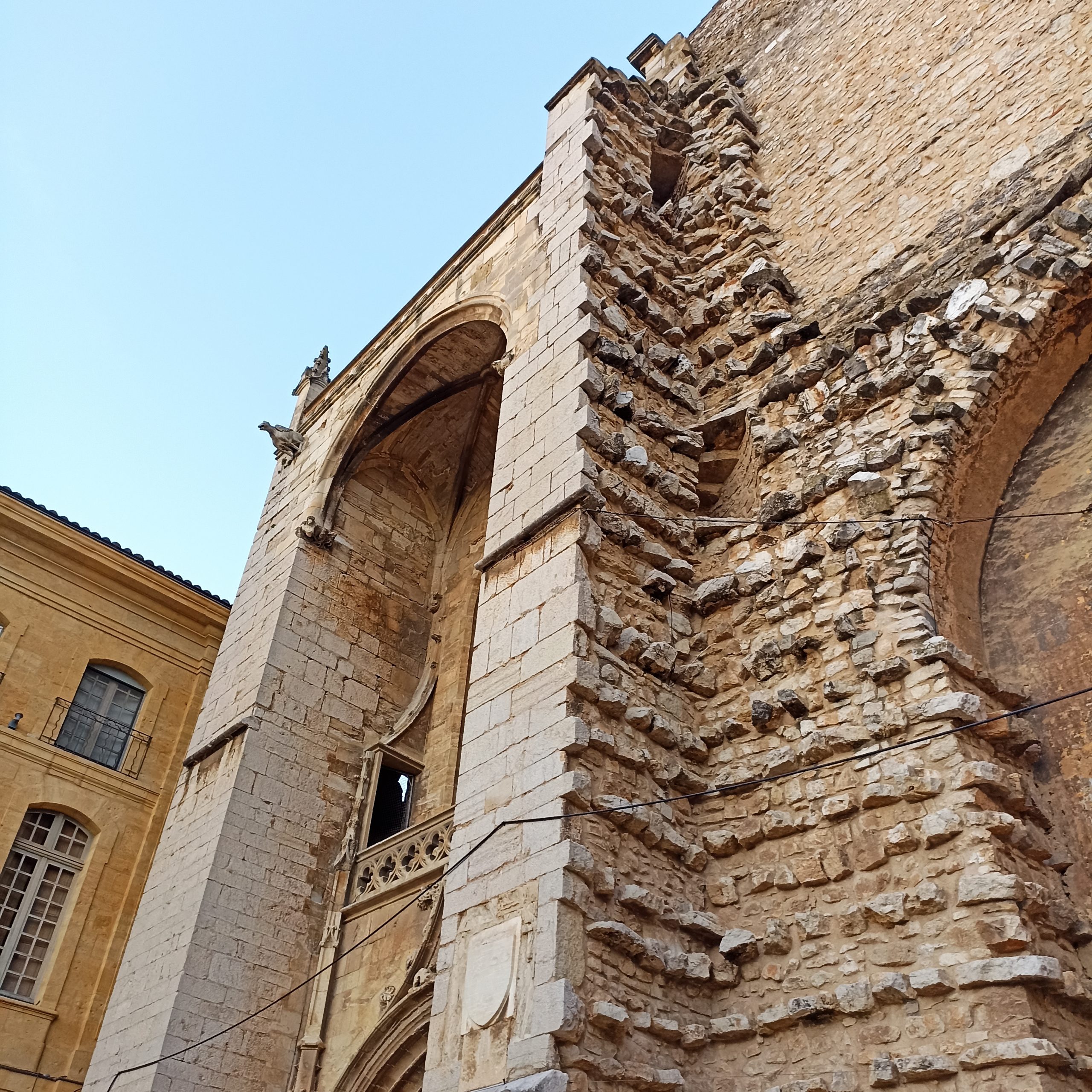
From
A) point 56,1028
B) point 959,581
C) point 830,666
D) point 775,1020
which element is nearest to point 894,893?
point 775,1020

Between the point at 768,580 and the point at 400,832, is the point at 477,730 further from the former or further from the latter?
the point at 400,832

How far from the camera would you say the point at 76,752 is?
10.7 metres

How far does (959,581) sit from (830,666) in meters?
0.80

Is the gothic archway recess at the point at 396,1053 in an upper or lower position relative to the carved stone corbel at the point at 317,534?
lower

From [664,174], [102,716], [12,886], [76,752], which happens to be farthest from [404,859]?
[664,174]

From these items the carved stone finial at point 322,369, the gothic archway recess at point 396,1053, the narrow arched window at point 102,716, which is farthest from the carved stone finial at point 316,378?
the gothic archway recess at point 396,1053

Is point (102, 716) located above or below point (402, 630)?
below

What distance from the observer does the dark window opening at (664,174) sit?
30.5 ft

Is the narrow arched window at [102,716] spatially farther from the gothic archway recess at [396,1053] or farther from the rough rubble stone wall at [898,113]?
the rough rubble stone wall at [898,113]

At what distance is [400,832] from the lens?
8.01m

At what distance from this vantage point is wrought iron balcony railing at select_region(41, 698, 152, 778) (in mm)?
10562

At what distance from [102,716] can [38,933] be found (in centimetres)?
237

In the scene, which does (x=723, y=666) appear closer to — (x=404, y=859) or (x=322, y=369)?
(x=404, y=859)

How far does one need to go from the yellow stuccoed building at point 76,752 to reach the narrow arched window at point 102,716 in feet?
0.05
